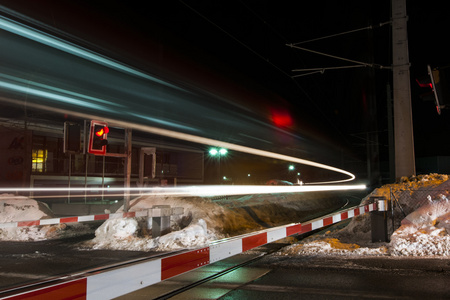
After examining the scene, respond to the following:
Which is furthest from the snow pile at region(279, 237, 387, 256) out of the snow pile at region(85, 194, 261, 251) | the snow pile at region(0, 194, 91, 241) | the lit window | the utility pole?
the lit window

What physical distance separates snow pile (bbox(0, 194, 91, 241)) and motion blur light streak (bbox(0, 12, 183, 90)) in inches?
370

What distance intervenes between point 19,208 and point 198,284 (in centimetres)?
1067

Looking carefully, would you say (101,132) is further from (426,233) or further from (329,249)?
(426,233)

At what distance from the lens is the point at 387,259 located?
636 centimetres

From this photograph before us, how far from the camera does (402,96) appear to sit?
35.4 feet

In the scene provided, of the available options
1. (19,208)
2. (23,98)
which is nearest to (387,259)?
(19,208)

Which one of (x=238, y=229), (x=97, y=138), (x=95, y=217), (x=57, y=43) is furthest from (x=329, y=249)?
(x=57, y=43)

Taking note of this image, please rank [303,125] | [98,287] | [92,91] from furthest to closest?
[303,125] → [92,91] → [98,287]

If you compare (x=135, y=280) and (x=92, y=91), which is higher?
(x=92, y=91)

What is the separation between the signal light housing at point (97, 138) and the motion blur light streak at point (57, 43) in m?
10.5

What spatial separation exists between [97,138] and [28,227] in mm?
3728

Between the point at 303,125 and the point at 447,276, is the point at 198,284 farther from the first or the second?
the point at 303,125

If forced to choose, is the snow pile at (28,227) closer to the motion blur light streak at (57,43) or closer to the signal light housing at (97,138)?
the signal light housing at (97,138)

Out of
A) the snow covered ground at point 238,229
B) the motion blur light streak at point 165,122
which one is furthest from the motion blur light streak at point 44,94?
the snow covered ground at point 238,229
